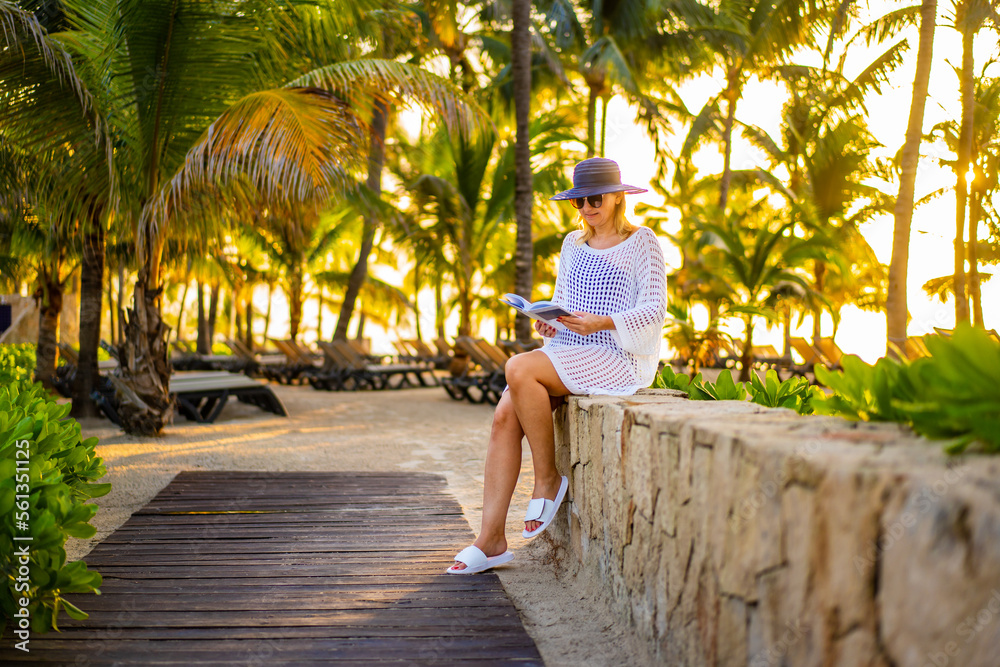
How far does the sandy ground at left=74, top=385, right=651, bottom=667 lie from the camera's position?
243 centimetres

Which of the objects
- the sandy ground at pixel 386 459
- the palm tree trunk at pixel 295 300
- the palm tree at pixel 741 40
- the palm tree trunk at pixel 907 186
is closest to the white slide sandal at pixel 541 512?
the sandy ground at pixel 386 459

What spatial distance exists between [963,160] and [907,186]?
5.66 meters

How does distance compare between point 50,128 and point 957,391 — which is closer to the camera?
point 957,391

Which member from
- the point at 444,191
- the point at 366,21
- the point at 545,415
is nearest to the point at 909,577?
the point at 545,415

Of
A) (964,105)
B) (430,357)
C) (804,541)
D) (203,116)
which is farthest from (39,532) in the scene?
(430,357)

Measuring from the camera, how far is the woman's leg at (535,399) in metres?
2.79

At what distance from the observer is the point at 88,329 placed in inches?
318

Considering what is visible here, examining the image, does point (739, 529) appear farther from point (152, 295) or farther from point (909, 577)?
point (152, 295)

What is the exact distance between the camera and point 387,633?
7.34 ft

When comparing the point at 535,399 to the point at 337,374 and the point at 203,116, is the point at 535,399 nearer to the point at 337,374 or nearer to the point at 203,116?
the point at 203,116

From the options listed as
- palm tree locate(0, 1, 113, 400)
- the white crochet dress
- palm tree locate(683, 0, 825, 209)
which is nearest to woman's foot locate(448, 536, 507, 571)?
the white crochet dress

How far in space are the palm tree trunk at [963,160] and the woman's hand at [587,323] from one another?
29.6 ft

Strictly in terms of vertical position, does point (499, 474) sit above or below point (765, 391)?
below

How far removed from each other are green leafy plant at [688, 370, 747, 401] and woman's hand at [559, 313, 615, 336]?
0.46 meters
